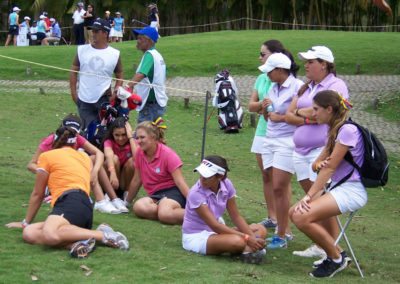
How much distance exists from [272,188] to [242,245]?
58.5 inches

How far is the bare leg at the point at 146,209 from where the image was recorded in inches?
364

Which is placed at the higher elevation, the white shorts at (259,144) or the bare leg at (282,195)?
the white shorts at (259,144)

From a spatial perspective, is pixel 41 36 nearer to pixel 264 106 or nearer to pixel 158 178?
pixel 158 178

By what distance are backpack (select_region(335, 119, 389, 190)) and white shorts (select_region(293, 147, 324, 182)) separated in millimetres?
720

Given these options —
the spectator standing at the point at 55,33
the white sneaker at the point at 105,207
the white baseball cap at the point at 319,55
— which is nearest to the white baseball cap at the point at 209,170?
the white baseball cap at the point at 319,55

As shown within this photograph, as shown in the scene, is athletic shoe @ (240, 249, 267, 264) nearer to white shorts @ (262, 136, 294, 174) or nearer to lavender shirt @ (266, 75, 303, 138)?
white shorts @ (262, 136, 294, 174)

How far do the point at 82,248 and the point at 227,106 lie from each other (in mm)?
10519

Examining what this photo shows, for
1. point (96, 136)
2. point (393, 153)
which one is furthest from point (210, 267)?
point (393, 153)

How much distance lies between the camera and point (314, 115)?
764cm

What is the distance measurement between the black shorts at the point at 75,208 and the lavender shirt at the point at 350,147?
2168 mm

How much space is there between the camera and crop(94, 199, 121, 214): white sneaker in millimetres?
9469

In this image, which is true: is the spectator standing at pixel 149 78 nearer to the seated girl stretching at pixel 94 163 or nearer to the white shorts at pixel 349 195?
the seated girl stretching at pixel 94 163

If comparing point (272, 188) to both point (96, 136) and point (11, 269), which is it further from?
point (11, 269)

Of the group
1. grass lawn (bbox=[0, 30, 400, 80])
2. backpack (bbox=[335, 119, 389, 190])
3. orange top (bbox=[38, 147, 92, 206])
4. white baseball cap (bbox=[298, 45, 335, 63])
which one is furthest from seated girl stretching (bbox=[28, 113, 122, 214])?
grass lawn (bbox=[0, 30, 400, 80])
